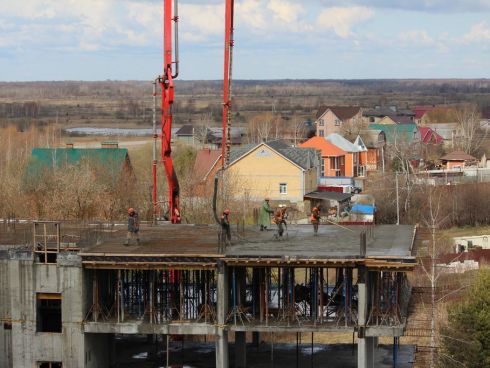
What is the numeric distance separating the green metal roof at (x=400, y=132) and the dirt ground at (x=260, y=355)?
74.4 metres

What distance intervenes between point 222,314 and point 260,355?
18.8ft

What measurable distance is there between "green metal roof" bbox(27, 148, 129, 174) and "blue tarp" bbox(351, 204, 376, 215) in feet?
49.3

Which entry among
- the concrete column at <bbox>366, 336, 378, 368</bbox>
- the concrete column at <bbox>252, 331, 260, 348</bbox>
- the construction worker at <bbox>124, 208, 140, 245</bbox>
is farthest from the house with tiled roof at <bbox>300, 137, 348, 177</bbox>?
the concrete column at <bbox>366, 336, 378, 368</bbox>

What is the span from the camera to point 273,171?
76938mm

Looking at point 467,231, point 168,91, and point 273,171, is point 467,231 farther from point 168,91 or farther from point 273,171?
point 168,91

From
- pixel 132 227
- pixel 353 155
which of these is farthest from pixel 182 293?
pixel 353 155

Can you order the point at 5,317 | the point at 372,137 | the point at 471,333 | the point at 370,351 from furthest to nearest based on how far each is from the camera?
the point at 372,137, the point at 471,333, the point at 5,317, the point at 370,351

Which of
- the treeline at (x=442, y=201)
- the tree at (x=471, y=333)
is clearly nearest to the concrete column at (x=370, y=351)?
the tree at (x=471, y=333)

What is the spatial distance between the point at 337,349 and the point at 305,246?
560 centimetres

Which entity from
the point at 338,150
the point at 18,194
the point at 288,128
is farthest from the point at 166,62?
the point at 288,128

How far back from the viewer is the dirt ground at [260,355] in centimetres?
3659

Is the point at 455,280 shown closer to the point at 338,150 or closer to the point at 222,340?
the point at 222,340

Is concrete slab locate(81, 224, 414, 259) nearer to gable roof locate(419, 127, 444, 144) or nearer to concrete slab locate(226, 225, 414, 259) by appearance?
concrete slab locate(226, 225, 414, 259)

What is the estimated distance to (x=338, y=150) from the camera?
302 ft
